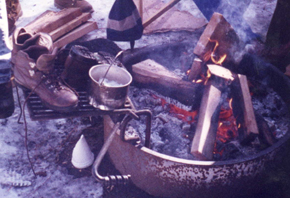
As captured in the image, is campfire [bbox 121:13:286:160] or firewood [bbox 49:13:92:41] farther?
firewood [bbox 49:13:92:41]

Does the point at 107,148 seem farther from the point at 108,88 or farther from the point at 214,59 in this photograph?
the point at 214,59

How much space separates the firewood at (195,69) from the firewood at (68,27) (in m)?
2.64

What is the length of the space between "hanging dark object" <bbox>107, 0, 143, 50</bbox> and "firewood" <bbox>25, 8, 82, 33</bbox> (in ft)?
4.27

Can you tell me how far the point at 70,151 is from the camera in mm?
3195

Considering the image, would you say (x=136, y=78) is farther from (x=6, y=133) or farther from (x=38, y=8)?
(x=38, y=8)

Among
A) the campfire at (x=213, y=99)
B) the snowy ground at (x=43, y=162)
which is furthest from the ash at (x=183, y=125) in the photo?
Result: the snowy ground at (x=43, y=162)

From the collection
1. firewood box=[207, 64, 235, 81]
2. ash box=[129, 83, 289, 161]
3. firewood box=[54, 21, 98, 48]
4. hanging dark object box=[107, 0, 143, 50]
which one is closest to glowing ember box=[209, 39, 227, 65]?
firewood box=[207, 64, 235, 81]

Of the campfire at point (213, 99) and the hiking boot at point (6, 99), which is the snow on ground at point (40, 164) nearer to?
the hiking boot at point (6, 99)

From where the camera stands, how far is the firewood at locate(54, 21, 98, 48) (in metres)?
4.55

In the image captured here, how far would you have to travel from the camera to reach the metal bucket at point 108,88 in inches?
82.0

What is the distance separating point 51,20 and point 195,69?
2936mm

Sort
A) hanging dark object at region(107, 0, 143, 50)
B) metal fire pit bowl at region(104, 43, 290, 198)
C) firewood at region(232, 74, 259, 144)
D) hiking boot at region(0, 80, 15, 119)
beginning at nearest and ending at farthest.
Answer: metal fire pit bowl at region(104, 43, 290, 198) < firewood at region(232, 74, 259, 144) < hiking boot at region(0, 80, 15, 119) < hanging dark object at region(107, 0, 143, 50)

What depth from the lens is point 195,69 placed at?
3125 mm

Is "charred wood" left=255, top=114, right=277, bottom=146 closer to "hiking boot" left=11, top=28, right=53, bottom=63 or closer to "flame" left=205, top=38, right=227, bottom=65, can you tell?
"flame" left=205, top=38, right=227, bottom=65
